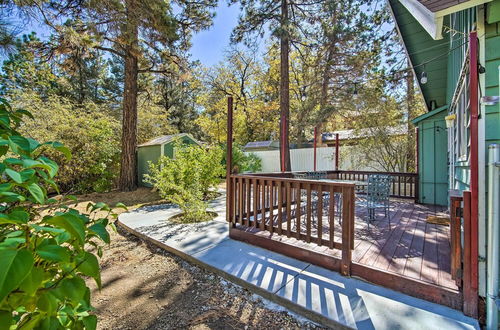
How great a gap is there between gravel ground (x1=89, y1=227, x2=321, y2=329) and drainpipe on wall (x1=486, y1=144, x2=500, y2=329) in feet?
4.21

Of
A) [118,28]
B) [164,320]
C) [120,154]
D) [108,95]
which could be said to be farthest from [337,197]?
[108,95]

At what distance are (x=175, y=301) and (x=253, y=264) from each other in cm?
91

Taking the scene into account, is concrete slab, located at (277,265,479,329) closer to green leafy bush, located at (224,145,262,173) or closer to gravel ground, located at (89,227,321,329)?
gravel ground, located at (89,227,321,329)

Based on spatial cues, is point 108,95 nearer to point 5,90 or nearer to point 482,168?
point 5,90

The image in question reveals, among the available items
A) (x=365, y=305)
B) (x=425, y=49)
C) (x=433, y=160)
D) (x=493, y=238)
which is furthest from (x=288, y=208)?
(x=425, y=49)

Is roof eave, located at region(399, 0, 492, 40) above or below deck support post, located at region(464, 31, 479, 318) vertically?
above

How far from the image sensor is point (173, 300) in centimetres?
231

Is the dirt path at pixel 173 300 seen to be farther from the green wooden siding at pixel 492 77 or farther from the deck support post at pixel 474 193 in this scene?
the green wooden siding at pixel 492 77

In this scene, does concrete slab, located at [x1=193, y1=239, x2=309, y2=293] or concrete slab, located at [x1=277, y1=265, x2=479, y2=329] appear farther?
concrete slab, located at [x1=193, y1=239, x2=309, y2=293]

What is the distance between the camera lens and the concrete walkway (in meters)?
1.84

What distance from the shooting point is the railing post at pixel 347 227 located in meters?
2.42

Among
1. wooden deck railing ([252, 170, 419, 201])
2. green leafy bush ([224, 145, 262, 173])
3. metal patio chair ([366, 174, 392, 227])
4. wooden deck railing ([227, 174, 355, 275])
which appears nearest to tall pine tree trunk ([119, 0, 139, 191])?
green leafy bush ([224, 145, 262, 173])

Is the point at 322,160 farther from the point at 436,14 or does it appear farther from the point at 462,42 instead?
the point at 436,14

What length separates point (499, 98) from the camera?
189cm
